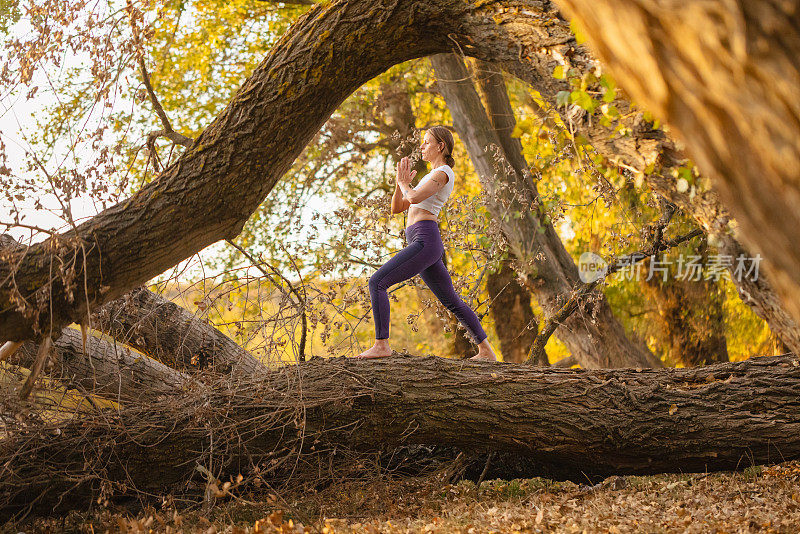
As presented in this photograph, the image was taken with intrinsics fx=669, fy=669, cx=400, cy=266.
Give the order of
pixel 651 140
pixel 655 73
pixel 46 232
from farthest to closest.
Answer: pixel 46 232 → pixel 651 140 → pixel 655 73

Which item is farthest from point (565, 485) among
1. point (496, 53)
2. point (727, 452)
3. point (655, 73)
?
point (655, 73)

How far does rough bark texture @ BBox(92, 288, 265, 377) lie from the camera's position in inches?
233

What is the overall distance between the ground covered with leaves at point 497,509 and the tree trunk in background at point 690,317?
4446 millimetres

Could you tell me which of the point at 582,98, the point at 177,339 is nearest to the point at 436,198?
the point at 582,98

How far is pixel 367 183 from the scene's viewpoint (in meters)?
12.2

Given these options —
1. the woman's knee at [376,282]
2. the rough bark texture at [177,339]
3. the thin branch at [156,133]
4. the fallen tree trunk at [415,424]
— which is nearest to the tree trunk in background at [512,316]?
the rough bark texture at [177,339]

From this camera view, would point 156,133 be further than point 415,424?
Yes

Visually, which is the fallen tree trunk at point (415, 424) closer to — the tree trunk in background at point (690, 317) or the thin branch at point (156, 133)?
the thin branch at point (156, 133)

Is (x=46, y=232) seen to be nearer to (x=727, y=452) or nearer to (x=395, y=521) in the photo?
(x=395, y=521)

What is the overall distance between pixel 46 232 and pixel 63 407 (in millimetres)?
1390

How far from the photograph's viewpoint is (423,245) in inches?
180

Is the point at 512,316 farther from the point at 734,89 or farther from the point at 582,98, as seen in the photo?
the point at 734,89

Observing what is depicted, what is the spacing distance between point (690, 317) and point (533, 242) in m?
2.95

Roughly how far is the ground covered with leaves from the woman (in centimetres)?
97
